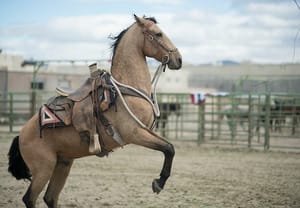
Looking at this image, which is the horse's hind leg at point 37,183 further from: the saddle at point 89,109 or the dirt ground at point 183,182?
the dirt ground at point 183,182

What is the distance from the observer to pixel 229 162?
1090cm

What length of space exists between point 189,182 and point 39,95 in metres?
11.4

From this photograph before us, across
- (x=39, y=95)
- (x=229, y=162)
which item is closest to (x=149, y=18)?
(x=229, y=162)

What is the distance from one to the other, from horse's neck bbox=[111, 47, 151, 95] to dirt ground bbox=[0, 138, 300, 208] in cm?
183

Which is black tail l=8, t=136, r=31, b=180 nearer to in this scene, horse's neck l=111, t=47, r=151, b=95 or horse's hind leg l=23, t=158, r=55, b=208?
horse's hind leg l=23, t=158, r=55, b=208

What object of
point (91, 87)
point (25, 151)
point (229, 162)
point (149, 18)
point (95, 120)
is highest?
point (149, 18)

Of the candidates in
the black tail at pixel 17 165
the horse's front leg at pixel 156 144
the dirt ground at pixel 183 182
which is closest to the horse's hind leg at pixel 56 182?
the black tail at pixel 17 165

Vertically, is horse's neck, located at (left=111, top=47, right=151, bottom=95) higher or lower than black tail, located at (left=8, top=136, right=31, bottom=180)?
higher

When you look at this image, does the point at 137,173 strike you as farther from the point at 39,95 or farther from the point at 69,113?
the point at 39,95

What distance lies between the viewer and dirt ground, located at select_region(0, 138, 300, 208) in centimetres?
657

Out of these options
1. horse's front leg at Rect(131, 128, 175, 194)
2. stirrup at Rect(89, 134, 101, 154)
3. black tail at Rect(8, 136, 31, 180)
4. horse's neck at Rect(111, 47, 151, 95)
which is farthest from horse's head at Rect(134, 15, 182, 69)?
black tail at Rect(8, 136, 31, 180)

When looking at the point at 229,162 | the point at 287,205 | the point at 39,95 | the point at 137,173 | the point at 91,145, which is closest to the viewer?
Result: the point at 91,145

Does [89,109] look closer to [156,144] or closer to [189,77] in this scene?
[156,144]

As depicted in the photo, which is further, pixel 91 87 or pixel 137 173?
pixel 137 173
